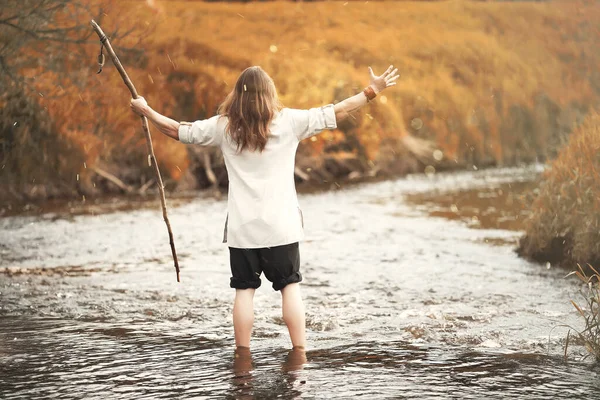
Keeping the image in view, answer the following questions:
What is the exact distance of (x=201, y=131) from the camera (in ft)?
21.2

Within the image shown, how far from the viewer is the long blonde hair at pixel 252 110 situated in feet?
20.9

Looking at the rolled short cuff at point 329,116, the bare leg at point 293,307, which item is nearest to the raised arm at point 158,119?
the rolled short cuff at point 329,116

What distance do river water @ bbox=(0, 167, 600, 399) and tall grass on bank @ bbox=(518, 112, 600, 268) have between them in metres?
0.35

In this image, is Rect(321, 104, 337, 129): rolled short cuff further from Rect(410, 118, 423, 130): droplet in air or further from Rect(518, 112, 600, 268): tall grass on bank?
Rect(410, 118, 423, 130): droplet in air

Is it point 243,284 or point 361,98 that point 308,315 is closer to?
point 243,284

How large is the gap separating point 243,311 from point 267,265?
0.38 metres

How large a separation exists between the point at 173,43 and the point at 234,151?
1851 cm

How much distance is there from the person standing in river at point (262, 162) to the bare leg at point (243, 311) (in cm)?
7

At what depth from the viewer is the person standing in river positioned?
251 inches

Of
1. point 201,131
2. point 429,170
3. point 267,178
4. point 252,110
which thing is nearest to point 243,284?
point 267,178

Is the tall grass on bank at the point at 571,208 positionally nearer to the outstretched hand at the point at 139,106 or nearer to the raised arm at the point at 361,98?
the raised arm at the point at 361,98

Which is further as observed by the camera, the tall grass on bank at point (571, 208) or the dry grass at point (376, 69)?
the dry grass at point (376, 69)

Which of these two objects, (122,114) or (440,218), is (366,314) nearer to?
(440,218)

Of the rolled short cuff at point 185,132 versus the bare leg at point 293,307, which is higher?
the rolled short cuff at point 185,132
